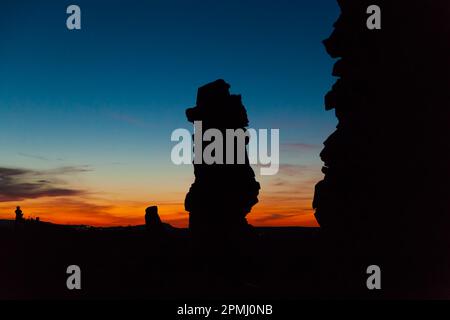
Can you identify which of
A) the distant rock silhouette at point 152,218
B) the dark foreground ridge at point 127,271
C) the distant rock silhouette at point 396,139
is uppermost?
the distant rock silhouette at point 396,139

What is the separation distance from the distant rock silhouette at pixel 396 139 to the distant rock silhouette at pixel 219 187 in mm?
16301

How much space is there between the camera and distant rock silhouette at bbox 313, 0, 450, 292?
64.7ft

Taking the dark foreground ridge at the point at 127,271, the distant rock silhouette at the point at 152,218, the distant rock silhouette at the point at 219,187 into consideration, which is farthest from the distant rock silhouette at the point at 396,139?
the distant rock silhouette at the point at 152,218

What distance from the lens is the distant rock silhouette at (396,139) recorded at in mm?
19734

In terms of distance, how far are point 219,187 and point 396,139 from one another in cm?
1936

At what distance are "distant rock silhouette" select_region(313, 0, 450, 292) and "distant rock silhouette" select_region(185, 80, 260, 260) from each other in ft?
53.5

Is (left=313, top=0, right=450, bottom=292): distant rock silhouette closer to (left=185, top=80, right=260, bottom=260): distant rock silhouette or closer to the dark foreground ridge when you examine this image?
the dark foreground ridge

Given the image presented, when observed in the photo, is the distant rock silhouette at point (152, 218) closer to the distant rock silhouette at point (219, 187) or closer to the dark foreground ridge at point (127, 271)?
the dark foreground ridge at point (127, 271)

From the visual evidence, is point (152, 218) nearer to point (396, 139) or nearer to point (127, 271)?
point (127, 271)

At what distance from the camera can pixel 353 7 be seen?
885 inches

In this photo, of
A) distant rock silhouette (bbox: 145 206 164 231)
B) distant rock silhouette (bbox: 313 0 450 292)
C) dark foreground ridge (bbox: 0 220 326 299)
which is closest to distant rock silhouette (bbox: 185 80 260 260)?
dark foreground ridge (bbox: 0 220 326 299)

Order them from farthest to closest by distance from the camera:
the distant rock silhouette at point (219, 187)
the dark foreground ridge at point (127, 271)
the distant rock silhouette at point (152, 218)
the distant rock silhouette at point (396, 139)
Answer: the distant rock silhouette at point (152, 218), the distant rock silhouette at point (219, 187), the dark foreground ridge at point (127, 271), the distant rock silhouette at point (396, 139)

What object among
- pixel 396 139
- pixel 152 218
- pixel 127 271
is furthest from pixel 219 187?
pixel 396 139
